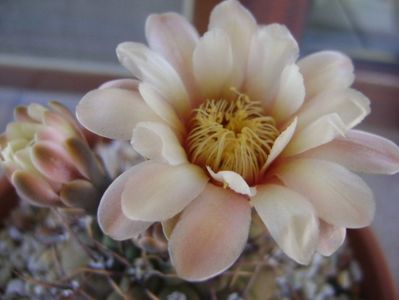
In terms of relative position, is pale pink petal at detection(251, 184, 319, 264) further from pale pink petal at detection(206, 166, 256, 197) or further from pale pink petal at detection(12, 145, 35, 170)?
pale pink petal at detection(12, 145, 35, 170)

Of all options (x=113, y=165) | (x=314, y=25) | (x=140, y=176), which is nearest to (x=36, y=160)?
(x=140, y=176)

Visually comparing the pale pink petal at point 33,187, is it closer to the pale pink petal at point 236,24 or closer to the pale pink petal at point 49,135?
the pale pink petal at point 49,135

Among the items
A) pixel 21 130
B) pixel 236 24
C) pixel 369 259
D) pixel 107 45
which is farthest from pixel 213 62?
pixel 107 45

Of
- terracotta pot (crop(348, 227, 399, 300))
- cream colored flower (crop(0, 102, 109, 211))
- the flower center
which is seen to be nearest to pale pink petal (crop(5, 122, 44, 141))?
cream colored flower (crop(0, 102, 109, 211))

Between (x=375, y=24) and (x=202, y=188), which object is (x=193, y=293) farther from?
(x=375, y=24)

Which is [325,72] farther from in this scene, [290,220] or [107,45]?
[107,45]

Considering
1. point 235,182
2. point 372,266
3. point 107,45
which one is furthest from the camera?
point 107,45
